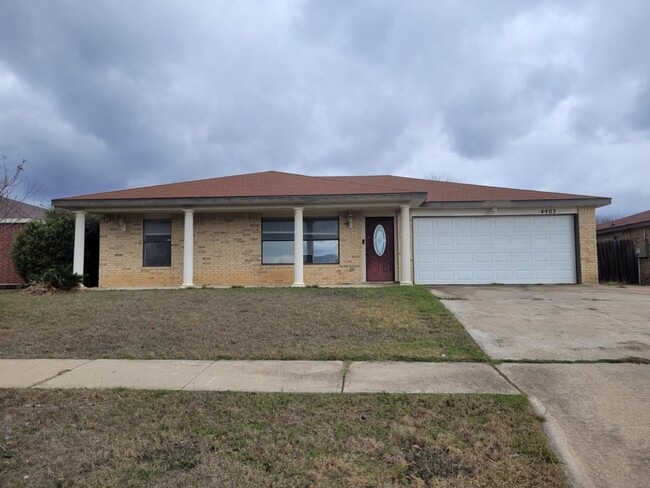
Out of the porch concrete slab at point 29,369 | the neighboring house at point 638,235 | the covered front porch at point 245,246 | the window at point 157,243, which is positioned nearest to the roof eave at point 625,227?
the neighboring house at point 638,235

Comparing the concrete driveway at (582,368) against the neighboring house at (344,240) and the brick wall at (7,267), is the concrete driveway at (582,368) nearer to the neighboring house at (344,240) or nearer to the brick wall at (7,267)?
the neighboring house at (344,240)

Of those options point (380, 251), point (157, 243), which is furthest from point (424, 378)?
point (157, 243)

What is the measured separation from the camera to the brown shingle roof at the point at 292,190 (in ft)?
44.7

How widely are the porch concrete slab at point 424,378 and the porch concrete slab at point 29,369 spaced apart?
3.56 m

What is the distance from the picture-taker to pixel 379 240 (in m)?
14.5

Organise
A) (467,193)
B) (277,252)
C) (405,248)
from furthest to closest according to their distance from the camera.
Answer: (467,193), (277,252), (405,248)

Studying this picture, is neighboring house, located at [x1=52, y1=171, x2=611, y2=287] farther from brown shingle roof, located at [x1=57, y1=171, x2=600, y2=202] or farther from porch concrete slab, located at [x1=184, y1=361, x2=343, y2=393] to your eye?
porch concrete slab, located at [x1=184, y1=361, x2=343, y2=393]

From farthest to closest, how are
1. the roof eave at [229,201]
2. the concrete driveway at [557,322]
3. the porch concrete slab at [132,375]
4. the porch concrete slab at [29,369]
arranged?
1. the roof eave at [229,201]
2. the concrete driveway at [557,322]
3. the porch concrete slab at [29,369]
4. the porch concrete slab at [132,375]

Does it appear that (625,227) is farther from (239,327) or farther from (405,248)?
(239,327)

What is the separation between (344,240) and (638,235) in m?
11.4

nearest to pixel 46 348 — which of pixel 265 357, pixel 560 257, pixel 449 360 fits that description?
pixel 265 357

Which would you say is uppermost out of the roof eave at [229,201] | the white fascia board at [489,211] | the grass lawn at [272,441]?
the roof eave at [229,201]

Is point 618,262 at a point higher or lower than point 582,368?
higher

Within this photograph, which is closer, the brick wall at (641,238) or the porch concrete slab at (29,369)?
the porch concrete slab at (29,369)
